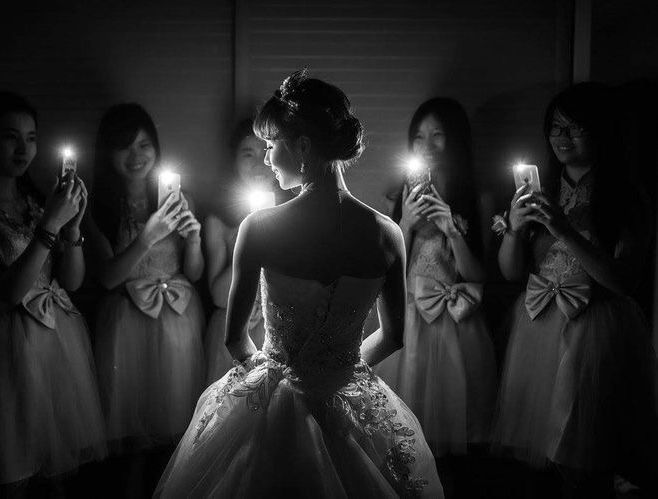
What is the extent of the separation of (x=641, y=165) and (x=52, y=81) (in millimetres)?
3309

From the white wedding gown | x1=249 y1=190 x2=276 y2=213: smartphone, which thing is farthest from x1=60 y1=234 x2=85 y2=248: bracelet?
the white wedding gown

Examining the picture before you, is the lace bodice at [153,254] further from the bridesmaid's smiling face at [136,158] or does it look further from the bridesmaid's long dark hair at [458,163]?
the bridesmaid's long dark hair at [458,163]

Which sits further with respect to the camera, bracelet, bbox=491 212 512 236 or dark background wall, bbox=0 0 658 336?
dark background wall, bbox=0 0 658 336

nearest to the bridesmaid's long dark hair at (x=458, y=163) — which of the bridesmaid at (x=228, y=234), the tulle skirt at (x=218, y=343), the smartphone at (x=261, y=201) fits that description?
the bridesmaid at (x=228, y=234)

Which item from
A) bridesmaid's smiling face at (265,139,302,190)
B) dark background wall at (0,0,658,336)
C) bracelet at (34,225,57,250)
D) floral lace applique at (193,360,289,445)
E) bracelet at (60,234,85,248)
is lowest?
floral lace applique at (193,360,289,445)

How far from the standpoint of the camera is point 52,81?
3947mm

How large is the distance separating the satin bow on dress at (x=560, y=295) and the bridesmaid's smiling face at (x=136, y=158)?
2.12m

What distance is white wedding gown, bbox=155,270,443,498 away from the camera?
78.5 inches

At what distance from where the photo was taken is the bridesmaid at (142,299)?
11.8ft

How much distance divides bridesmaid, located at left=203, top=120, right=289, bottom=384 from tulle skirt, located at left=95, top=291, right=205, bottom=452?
0.13m

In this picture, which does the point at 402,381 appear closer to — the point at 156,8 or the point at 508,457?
the point at 508,457

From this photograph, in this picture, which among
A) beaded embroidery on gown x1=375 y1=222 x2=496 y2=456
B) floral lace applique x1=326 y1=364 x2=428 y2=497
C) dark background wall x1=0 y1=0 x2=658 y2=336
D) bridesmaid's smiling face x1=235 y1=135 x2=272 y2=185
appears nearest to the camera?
floral lace applique x1=326 y1=364 x2=428 y2=497

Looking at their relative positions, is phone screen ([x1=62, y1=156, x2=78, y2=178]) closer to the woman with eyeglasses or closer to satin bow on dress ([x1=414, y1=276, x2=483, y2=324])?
satin bow on dress ([x1=414, y1=276, x2=483, y2=324])

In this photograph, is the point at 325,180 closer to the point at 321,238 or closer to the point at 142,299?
the point at 321,238
